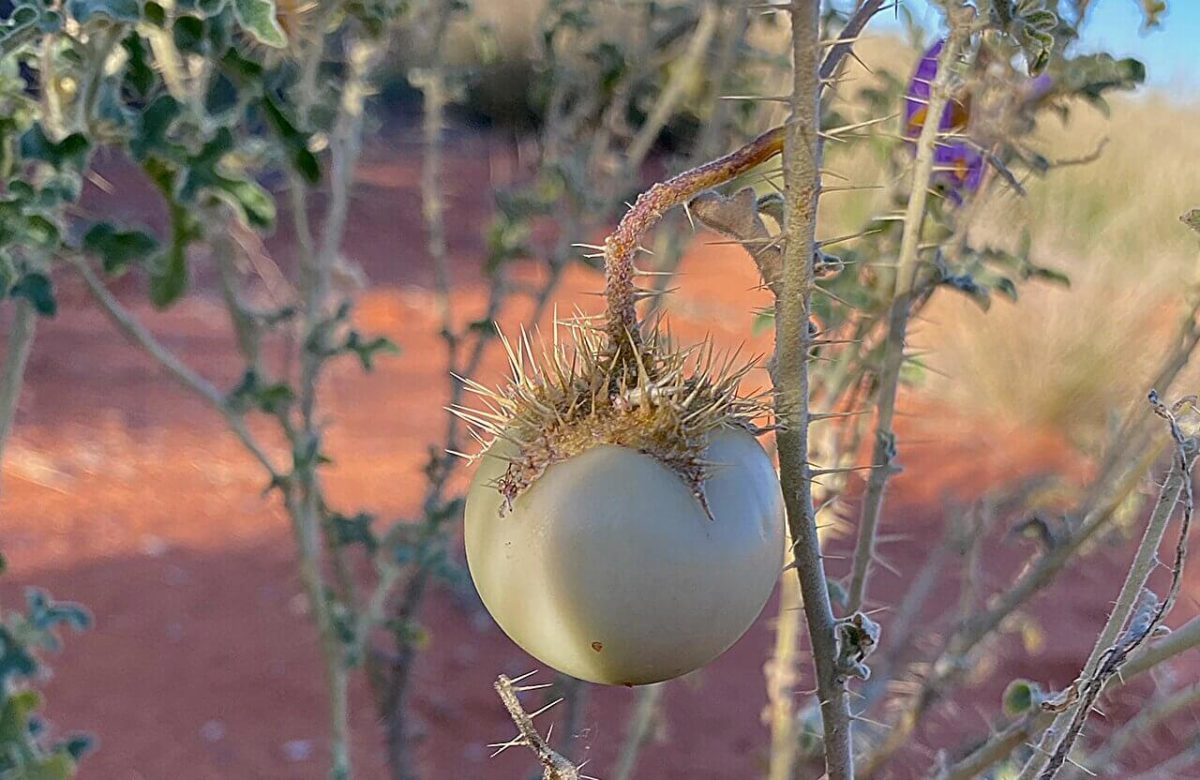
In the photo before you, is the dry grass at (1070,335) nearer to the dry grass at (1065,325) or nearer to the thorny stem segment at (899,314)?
the dry grass at (1065,325)

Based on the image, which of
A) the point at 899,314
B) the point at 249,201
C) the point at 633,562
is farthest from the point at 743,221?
the point at 249,201

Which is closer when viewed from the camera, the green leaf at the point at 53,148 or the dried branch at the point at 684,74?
the green leaf at the point at 53,148

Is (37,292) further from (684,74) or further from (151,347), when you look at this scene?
(684,74)

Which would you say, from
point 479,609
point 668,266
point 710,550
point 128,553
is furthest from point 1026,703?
point 128,553

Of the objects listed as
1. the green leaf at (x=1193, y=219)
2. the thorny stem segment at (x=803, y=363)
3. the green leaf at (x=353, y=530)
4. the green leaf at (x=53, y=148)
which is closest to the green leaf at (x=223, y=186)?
the green leaf at (x=53, y=148)

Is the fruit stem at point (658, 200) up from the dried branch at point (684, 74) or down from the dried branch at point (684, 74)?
down

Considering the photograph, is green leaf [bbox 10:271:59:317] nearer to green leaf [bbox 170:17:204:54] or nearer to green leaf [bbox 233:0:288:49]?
green leaf [bbox 170:17:204:54]

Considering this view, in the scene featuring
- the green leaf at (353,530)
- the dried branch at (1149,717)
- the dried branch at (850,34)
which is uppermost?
the green leaf at (353,530)
